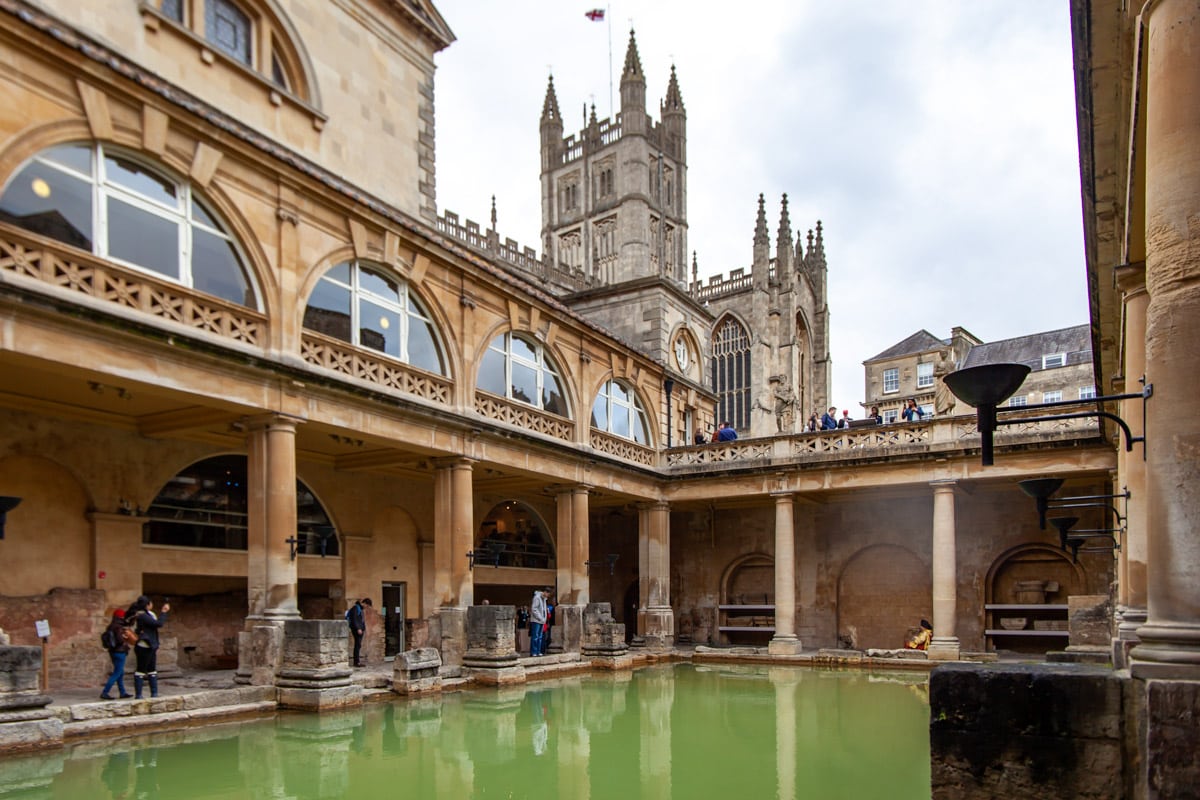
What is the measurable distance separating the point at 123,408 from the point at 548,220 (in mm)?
62419

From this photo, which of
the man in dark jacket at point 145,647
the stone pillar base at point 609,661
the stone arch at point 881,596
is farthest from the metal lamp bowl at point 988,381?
the stone arch at point 881,596

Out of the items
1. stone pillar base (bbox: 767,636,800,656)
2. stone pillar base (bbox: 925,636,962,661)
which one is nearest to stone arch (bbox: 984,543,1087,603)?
stone pillar base (bbox: 925,636,962,661)

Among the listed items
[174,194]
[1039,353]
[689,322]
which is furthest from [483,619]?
[1039,353]

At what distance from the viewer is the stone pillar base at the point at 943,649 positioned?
2170cm

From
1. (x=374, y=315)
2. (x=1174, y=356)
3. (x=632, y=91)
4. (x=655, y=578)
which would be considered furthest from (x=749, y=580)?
(x=632, y=91)

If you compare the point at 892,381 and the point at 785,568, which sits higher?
the point at 892,381

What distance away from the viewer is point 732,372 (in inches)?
2414

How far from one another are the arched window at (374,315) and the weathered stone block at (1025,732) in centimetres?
1336

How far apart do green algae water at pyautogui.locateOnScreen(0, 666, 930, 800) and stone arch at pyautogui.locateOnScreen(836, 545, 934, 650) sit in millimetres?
11689

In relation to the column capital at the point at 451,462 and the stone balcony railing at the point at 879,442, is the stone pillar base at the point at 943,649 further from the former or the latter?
the column capital at the point at 451,462

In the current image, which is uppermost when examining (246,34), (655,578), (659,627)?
(246,34)

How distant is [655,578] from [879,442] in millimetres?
7275

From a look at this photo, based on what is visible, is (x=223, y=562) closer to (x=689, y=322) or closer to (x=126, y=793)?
(x=126, y=793)

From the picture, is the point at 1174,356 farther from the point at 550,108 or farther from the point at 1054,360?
the point at 550,108
